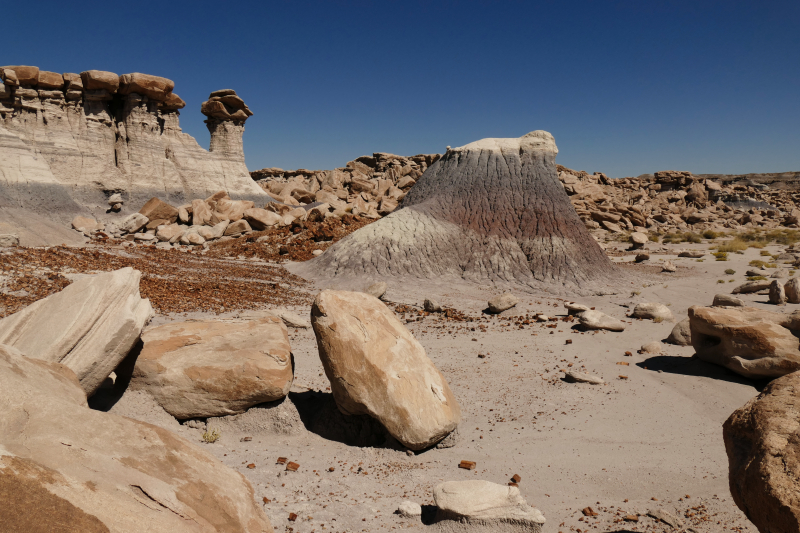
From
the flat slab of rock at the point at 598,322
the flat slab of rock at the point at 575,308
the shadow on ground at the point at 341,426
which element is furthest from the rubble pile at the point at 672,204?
the shadow on ground at the point at 341,426

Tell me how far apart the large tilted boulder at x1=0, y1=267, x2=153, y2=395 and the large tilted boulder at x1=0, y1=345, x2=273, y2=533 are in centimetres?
48

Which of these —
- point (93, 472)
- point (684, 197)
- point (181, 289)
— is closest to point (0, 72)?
point (181, 289)

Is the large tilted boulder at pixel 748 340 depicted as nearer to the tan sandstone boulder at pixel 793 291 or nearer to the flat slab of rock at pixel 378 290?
the tan sandstone boulder at pixel 793 291

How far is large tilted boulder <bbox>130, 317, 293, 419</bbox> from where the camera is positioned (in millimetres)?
4547

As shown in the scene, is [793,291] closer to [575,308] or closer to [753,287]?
[753,287]

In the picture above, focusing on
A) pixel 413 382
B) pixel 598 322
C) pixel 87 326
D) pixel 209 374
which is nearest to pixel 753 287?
pixel 598 322

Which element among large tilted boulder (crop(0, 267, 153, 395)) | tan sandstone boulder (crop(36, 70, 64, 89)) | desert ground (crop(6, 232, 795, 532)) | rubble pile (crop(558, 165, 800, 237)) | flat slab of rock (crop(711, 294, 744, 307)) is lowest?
desert ground (crop(6, 232, 795, 532))

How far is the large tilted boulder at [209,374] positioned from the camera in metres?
4.55

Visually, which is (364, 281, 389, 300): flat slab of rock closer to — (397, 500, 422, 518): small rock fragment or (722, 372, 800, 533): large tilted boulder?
(397, 500, 422, 518): small rock fragment

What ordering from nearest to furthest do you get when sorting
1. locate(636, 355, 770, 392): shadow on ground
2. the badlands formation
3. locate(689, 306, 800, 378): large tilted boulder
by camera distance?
the badlands formation
locate(689, 306, 800, 378): large tilted boulder
locate(636, 355, 770, 392): shadow on ground

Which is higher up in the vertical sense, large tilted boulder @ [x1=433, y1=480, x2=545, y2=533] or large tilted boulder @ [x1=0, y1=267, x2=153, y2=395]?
large tilted boulder @ [x1=0, y1=267, x2=153, y2=395]

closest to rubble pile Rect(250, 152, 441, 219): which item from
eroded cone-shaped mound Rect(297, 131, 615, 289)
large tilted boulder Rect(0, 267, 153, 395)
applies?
eroded cone-shaped mound Rect(297, 131, 615, 289)

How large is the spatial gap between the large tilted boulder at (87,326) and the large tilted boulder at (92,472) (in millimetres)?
484

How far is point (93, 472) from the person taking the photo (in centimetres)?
228
